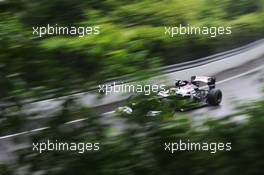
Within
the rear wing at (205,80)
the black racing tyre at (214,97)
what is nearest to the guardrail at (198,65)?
the rear wing at (205,80)

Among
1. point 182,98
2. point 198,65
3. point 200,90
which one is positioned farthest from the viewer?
point 198,65

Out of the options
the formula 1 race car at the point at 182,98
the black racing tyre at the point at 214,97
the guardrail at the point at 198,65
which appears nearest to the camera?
the formula 1 race car at the point at 182,98

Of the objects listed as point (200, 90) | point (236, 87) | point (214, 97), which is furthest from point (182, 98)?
point (236, 87)

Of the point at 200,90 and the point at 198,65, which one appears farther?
the point at 198,65

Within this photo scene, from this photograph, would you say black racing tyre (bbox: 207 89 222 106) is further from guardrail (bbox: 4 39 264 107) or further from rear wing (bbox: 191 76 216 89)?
guardrail (bbox: 4 39 264 107)

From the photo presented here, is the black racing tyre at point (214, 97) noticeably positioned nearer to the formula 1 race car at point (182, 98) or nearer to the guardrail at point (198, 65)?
the formula 1 race car at point (182, 98)

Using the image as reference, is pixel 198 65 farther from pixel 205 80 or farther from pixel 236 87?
pixel 236 87

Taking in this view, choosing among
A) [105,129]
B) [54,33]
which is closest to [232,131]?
[105,129]

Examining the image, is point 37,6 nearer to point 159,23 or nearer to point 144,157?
point 159,23

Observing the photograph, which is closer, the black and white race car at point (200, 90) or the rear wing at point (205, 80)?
the black and white race car at point (200, 90)
